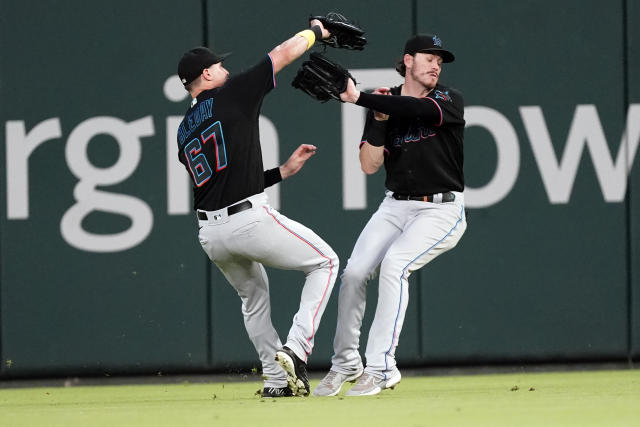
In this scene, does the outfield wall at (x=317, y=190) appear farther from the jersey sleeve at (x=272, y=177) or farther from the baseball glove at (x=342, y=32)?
the baseball glove at (x=342, y=32)

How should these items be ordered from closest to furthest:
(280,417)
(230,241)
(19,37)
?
(280,417) → (230,241) → (19,37)

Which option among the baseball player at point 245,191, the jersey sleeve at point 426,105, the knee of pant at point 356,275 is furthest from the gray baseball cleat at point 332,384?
the jersey sleeve at point 426,105

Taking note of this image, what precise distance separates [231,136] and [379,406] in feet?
4.94

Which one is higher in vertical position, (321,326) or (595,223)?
(595,223)

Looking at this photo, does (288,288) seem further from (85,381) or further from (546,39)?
(546,39)

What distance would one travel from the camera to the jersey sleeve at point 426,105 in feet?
18.4

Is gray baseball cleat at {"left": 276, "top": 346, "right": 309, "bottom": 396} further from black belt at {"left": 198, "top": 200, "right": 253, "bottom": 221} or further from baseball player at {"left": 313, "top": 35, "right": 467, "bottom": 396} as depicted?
black belt at {"left": 198, "top": 200, "right": 253, "bottom": 221}

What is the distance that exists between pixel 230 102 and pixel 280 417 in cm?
169

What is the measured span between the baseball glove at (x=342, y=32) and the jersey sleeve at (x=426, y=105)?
1.44 ft

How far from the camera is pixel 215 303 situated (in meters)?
7.60

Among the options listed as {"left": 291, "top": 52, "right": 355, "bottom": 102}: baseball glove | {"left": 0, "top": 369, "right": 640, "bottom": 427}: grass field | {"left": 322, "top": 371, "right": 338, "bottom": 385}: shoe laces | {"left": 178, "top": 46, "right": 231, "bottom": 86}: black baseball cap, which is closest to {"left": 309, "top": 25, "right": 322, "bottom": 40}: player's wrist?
{"left": 291, "top": 52, "right": 355, "bottom": 102}: baseball glove

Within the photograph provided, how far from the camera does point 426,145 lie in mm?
5863

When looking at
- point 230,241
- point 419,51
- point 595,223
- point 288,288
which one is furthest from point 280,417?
point 595,223

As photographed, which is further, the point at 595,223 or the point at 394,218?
the point at 595,223
